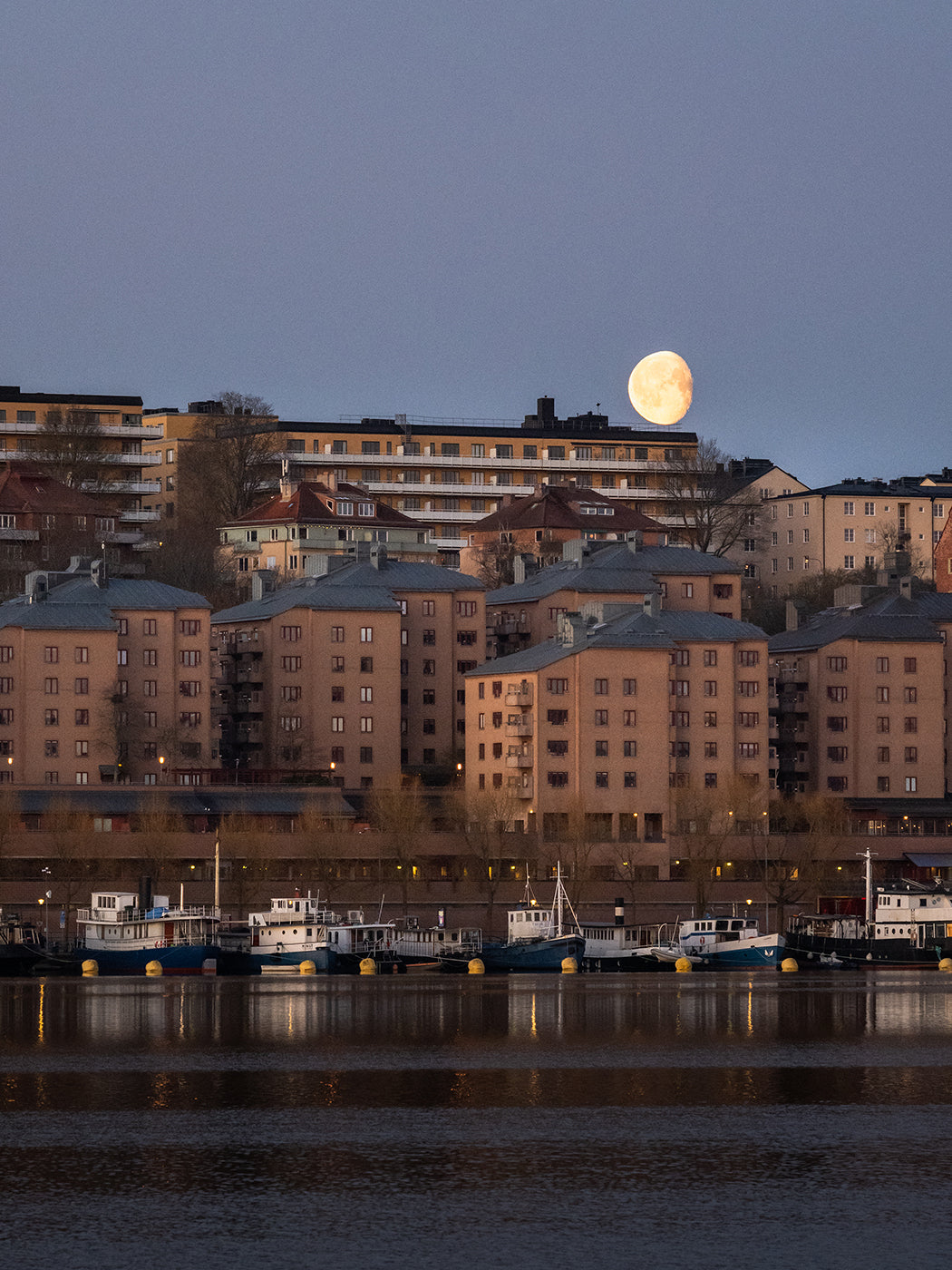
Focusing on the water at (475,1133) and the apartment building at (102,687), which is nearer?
the water at (475,1133)

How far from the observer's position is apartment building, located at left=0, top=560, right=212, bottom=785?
147000mm

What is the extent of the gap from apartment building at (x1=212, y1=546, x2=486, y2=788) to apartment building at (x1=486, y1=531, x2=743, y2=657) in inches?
190

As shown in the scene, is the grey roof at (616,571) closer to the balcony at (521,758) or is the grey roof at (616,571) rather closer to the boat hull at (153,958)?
the balcony at (521,758)

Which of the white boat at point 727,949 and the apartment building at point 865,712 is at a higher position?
the apartment building at point 865,712

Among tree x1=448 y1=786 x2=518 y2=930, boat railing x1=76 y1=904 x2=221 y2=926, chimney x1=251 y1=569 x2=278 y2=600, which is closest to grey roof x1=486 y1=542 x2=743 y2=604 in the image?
chimney x1=251 y1=569 x2=278 y2=600

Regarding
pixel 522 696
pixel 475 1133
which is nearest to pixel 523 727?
pixel 522 696

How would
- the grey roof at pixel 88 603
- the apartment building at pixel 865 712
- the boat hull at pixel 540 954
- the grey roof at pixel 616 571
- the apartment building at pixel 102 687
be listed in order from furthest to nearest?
the grey roof at pixel 616 571, the apartment building at pixel 865 712, the grey roof at pixel 88 603, the apartment building at pixel 102 687, the boat hull at pixel 540 954

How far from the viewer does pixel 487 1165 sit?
194ft

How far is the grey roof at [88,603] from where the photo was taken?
490 feet

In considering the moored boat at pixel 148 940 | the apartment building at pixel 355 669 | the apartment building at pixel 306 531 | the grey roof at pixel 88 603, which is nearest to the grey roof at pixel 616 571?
the apartment building at pixel 355 669

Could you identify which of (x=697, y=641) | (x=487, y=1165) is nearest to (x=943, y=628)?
(x=697, y=641)

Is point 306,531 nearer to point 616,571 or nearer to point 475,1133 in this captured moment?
point 616,571

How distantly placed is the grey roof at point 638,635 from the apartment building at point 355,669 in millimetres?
6094

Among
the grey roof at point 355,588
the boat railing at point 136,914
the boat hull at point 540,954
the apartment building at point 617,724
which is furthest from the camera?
the grey roof at point 355,588
